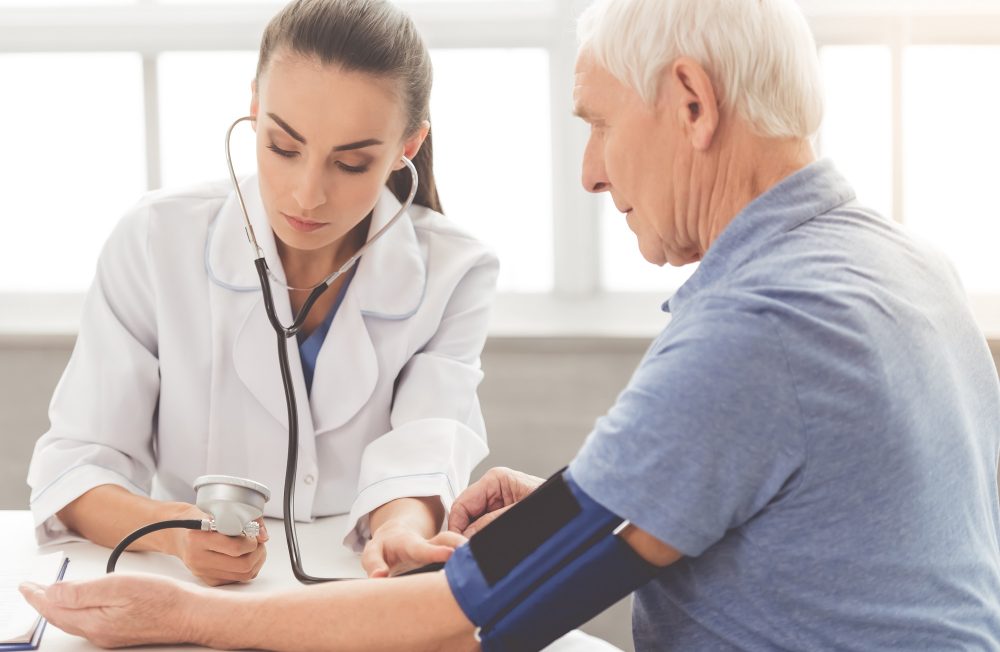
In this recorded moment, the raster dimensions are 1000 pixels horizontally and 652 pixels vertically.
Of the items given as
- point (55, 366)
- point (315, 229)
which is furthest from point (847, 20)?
point (55, 366)

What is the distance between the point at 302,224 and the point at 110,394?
1.10ft

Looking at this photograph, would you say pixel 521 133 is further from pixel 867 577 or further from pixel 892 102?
pixel 867 577

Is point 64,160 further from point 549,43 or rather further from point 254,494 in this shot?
point 254,494

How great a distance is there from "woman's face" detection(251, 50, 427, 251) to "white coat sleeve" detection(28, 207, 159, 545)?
21 cm

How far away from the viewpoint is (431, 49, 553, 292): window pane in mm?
2619

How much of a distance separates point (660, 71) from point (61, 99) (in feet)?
7.01

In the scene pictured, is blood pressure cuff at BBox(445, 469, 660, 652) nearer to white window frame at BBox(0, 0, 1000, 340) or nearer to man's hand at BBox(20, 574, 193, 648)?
man's hand at BBox(20, 574, 193, 648)

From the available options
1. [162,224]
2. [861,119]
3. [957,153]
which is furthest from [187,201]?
[957,153]

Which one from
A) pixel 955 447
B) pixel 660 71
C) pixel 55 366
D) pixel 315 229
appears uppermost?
pixel 660 71

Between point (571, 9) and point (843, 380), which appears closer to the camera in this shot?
point (843, 380)

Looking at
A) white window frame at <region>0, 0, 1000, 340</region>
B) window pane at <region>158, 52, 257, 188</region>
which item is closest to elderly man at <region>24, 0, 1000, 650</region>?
white window frame at <region>0, 0, 1000, 340</region>

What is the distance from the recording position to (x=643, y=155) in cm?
105

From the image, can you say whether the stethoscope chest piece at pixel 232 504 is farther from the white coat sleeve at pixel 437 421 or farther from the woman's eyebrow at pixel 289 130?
the woman's eyebrow at pixel 289 130

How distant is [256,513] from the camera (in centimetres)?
117
